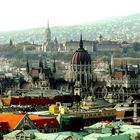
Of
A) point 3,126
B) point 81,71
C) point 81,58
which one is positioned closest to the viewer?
point 3,126

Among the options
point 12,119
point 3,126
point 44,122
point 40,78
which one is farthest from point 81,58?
point 3,126

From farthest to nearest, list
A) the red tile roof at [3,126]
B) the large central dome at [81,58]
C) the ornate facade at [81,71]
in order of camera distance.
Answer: the large central dome at [81,58]
the ornate facade at [81,71]
the red tile roof at [3,126]

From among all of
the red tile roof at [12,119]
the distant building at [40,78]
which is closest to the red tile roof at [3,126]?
the red tile roof at [12,119]

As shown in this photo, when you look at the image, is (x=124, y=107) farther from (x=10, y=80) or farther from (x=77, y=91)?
(x=10, y=80)

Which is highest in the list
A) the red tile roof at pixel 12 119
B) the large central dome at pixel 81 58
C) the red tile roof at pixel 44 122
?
the large central dome at pixel 81 58

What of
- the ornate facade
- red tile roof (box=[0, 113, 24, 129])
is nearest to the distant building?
the ornate facade

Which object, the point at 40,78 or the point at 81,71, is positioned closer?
the point at 40,78

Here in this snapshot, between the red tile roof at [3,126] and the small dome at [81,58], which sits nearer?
the red tile roof at [3,126]

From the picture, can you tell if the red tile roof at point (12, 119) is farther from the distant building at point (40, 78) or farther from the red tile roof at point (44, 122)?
the distant building at point (40, 78)

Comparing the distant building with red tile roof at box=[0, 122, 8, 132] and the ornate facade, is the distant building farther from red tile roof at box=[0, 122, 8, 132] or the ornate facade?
red tile roof at box=[0, 122, 8, 132]

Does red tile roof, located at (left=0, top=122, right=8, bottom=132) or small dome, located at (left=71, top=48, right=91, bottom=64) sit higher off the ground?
small dome, located at (left=71, top=48, right=91, bottom=64)

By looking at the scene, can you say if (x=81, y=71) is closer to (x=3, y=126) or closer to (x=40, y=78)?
(x=40, y=78)

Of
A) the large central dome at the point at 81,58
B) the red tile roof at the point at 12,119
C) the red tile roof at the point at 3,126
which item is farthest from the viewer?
the large central dome at the point at 81,58
